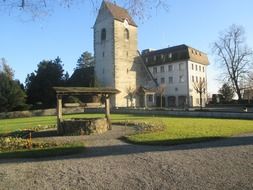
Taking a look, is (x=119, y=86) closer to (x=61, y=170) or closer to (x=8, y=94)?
(x=8, y=94)

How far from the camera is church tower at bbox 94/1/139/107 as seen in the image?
208 ft

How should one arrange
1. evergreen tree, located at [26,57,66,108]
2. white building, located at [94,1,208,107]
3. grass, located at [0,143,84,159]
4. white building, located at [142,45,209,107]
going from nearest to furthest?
grass, located at [0,143,84,159] < evergreen tree, located at [26,57,66,108] < white building, located at [94,1,208,107] < white building, located at [142,45,209,107]

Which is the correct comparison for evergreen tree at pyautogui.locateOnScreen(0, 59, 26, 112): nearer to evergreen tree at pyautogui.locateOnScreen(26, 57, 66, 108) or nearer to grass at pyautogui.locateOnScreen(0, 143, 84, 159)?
evergreen tree at pyautogui.locateOnScreen(26, 57, 66, 108)

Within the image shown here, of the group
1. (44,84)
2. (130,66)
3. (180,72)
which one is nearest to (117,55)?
(130,66)

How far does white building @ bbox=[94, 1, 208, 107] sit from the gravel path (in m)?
47.7

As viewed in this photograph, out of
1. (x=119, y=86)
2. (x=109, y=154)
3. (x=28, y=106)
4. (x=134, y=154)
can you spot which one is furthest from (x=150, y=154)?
(x=119, y=86)

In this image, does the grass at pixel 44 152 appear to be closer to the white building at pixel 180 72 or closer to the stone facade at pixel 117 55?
the stone facade at pixel 117 55

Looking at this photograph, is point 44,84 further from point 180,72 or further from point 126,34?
point 180,72

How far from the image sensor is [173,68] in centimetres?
7762

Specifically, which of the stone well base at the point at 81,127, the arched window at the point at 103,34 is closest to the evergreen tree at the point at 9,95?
the arched window at the point at 103,34

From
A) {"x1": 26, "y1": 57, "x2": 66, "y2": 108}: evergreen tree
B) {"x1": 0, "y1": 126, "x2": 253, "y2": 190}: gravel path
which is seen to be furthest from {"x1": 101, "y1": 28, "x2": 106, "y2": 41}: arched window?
{"x1": 0, "y1": 126, "x2": 253, "y2": 190}: gravel path

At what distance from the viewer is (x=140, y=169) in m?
9.91

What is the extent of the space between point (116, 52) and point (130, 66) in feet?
15.1

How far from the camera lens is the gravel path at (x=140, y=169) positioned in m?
8.41
